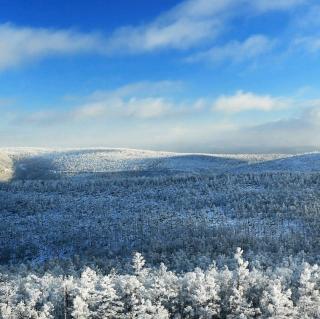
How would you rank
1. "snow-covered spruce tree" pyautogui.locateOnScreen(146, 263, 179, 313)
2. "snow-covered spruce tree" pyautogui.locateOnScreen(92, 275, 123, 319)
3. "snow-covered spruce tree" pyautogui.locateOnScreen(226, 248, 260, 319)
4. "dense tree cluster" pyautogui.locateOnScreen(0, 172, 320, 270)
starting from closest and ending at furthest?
"snow-covered spruce tree" pyautogui.locateOnScreen(92, 275, 123, 319), "snow-covered spruce tree" pyautogui.locateOnScreen(226, 248, 260, 319), "snow-covered spruce tree" pyautogui.locateOnScreen(146, 263, 179, 313), "dense tree cluster" pyautogui.locateOnScreen(0, 172, 320, 270)

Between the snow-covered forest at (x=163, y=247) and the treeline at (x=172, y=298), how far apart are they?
0.12 metres

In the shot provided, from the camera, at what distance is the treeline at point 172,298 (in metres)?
50.2

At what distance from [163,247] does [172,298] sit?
4865 cm

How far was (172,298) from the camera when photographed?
54.2 meters

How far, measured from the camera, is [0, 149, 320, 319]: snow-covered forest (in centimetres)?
5188

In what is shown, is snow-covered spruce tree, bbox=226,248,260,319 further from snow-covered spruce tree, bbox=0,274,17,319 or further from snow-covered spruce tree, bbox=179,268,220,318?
snow-covered spruce tree, bbox=0,274,17,319

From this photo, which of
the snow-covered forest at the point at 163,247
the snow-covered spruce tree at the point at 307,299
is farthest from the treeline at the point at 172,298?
the snow-covered forest at the point at 163,247

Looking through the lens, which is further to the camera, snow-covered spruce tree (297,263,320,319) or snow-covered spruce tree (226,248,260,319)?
snow-covered spruce tree (226,248,260,319)

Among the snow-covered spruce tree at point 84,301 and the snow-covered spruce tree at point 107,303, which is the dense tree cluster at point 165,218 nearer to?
the snow-covered spruce tree at point 107,303

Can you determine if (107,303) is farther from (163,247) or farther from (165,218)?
(165,218)

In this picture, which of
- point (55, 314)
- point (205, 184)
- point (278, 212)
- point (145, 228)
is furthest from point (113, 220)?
point (55, 314)

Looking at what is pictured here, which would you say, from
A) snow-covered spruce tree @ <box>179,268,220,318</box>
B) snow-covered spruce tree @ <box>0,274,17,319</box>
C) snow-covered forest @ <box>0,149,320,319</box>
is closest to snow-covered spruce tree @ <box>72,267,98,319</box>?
snow-covered forest @ <box>0,149,320,319</box>

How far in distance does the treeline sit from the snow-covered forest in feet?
0.39

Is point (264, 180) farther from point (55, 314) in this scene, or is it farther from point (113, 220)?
point (55, 314)
